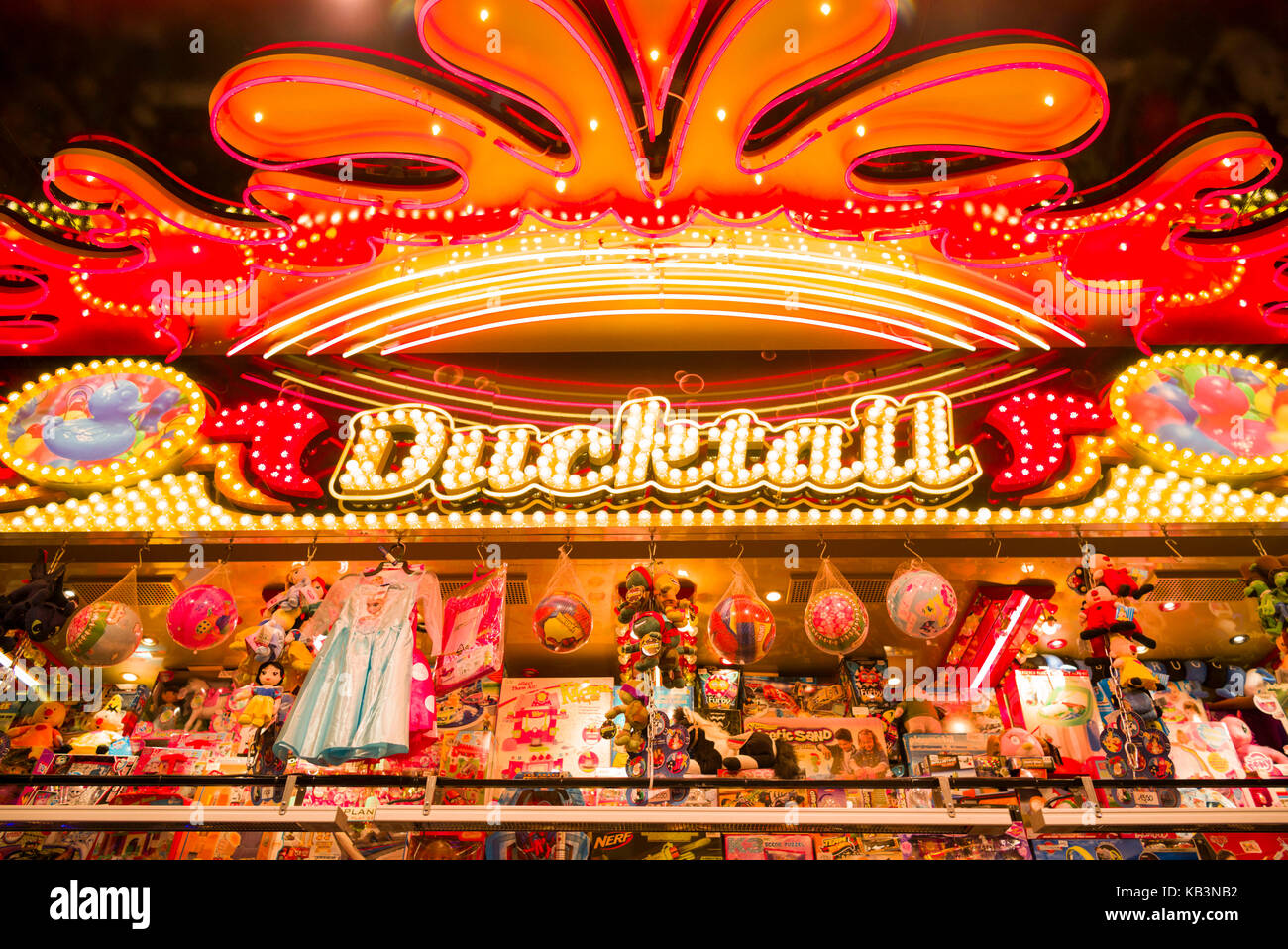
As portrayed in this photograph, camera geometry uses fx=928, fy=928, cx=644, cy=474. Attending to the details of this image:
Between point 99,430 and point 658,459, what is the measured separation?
359 centimetres

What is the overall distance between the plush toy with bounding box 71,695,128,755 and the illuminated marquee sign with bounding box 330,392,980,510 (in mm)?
2178

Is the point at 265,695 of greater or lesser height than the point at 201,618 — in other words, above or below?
below

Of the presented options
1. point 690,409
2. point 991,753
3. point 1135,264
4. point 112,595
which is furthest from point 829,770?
point 112,595

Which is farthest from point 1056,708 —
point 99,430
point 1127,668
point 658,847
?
point 99,430

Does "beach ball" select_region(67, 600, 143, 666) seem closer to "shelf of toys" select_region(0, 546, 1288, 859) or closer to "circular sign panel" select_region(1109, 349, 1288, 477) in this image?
"shelf of toys" select_region(0, 546, 1288, 859)

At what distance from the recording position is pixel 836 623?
16.0 ft

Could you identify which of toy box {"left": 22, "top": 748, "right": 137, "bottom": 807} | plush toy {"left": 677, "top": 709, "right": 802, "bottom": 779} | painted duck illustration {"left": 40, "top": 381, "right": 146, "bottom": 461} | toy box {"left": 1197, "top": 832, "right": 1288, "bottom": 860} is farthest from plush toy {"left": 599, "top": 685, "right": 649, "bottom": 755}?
painted duck illustration {"left": 40, "top": 381, "right": 146, "bottom": 461}

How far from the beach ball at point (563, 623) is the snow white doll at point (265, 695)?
1455 millimetres

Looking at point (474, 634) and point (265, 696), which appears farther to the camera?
point (265, 696)

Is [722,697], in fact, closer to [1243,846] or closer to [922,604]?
[922,604]

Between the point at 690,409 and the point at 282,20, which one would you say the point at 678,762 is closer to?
the point at 690,409

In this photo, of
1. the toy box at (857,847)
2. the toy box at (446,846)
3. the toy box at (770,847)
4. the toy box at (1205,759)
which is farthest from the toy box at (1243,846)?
the toy box at (446,846)

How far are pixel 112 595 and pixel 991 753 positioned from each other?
5338 millimetres

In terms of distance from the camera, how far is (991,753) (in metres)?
5.78
